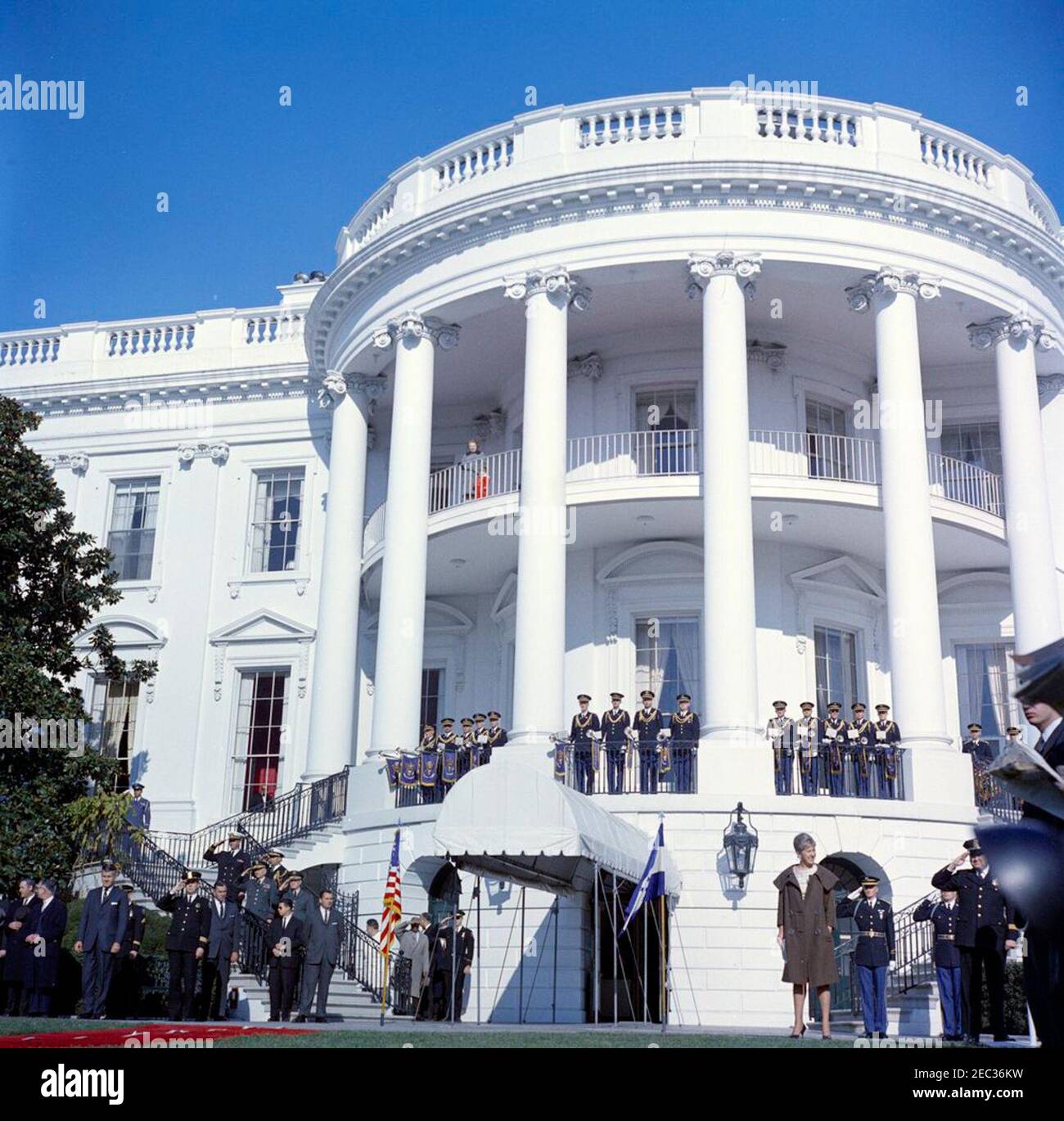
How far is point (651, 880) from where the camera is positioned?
16.8 m

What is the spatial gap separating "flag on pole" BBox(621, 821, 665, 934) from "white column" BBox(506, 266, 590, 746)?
4052mm

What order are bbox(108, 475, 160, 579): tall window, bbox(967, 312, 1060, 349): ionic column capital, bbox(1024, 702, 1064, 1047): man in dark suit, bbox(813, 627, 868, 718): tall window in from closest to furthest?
bbox(1024, 702, 1064, 1047): man in dark suit < bbox(967, 312, 1060, 349): ionic column capital < bbox(813, 627, 868, 718): tall window < bbox(108, 475, 160, 579): tall window

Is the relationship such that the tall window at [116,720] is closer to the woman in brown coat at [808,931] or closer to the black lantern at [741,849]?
the black lantern at [741,849]

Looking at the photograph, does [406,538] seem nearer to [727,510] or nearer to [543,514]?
[543,514]

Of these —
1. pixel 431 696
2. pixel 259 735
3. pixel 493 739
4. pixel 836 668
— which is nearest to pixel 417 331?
pixel 493 739

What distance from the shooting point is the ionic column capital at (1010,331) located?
2419 centimetres

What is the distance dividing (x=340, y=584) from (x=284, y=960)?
440 inches

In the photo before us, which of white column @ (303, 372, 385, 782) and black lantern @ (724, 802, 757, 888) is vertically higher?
white column @ (303, 372, 385, 782)

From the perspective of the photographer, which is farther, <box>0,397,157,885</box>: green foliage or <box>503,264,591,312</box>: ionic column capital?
<box>503,264,591,312</box>: ionic column capital

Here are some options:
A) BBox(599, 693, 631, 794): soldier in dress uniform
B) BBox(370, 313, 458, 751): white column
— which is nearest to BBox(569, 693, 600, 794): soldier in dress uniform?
BBox(599, 693, 631, 794): soldier in dress uniform

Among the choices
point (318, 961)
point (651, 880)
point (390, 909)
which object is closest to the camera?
point (318, 961)

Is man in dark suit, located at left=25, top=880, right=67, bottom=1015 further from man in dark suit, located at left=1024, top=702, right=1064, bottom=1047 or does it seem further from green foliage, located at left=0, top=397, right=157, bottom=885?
man in dark suit, located at left=1024, top=702, right=1064, bottom=1047

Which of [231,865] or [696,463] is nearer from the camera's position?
[231,865]

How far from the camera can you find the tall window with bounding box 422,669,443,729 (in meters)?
28.6
